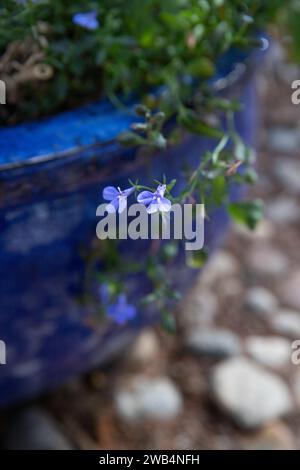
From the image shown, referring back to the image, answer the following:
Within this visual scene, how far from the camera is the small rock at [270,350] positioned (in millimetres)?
1599

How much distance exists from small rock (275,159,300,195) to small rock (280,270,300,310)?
0.38 metres

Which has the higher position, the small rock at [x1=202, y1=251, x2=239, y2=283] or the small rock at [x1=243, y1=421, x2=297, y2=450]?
the small rock at [x1=202, y1=251, x2=239, y2=283]

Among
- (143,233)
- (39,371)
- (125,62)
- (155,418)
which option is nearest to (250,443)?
(155,418)

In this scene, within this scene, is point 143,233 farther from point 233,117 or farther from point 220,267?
point 220,267

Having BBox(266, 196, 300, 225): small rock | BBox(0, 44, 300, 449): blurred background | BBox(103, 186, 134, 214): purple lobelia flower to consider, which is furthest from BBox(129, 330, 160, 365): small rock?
BBox(103, 186, 134, 214): purple lobelia flower

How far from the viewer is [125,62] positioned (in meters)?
1.10

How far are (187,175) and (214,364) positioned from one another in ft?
2.15

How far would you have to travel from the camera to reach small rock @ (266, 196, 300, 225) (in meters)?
2.06

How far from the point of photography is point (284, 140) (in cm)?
238

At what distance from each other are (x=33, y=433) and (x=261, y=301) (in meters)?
0.64

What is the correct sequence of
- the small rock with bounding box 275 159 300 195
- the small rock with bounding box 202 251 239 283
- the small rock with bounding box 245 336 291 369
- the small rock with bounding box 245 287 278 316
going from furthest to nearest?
the small rock with bounding box 275 159 300 195, the small rock with bounding box 202 251 239 283, the small rock with bounding box 245 287 278 316, the small rock with bounding box 245 336 291 369

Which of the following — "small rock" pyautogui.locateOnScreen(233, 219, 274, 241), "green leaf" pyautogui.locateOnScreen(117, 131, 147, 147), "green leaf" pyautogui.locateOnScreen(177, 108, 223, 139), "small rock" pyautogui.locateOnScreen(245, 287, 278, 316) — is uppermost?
"small rock" pyautogui.locateOnScreen(233, 219, 274, 241)

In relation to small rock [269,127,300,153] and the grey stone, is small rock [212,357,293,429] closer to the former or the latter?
the grey stone

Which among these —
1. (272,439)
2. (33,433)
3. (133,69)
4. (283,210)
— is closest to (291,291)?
(283,210)
